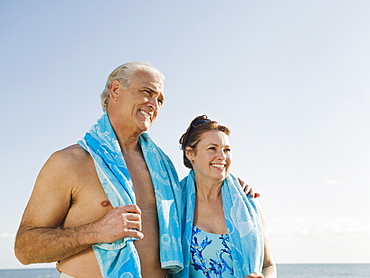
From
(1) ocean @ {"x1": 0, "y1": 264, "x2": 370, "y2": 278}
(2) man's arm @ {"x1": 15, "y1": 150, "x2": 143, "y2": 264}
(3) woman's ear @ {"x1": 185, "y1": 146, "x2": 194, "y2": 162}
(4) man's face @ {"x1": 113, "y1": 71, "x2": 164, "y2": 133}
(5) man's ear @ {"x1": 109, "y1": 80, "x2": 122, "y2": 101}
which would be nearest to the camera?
(2) man's arm @ {"x1": 15, "y1": 150, "x2": 143, "y2": 264}

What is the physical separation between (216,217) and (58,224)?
4.54ft

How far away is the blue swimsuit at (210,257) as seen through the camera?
390 cm

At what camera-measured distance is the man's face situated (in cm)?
402

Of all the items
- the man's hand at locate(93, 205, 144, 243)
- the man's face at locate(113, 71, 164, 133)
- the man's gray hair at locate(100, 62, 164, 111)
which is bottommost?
the man's hand at locate(93, 205, 144, 243)

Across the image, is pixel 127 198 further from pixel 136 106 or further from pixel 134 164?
pixel 136 106

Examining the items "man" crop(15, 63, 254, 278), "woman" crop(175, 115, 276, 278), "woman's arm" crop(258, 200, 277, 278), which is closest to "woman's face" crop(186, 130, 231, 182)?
"woman" crop(175, 115, 276, 278)

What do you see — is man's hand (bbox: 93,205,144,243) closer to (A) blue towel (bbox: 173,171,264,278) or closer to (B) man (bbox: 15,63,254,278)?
(B) man (bbox: 15,63,254,278)

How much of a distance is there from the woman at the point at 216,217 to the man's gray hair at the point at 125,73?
67 cm

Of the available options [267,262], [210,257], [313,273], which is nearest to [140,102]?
[210,257]

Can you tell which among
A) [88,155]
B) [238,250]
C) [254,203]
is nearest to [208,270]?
[238,250]

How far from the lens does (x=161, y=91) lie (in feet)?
13.7

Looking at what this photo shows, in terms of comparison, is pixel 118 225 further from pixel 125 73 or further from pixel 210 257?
pixel 125 73

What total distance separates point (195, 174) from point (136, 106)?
86 cm

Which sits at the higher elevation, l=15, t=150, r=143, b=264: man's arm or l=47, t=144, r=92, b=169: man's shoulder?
l=47, t=144, r=92, b=169: man's shoulder
